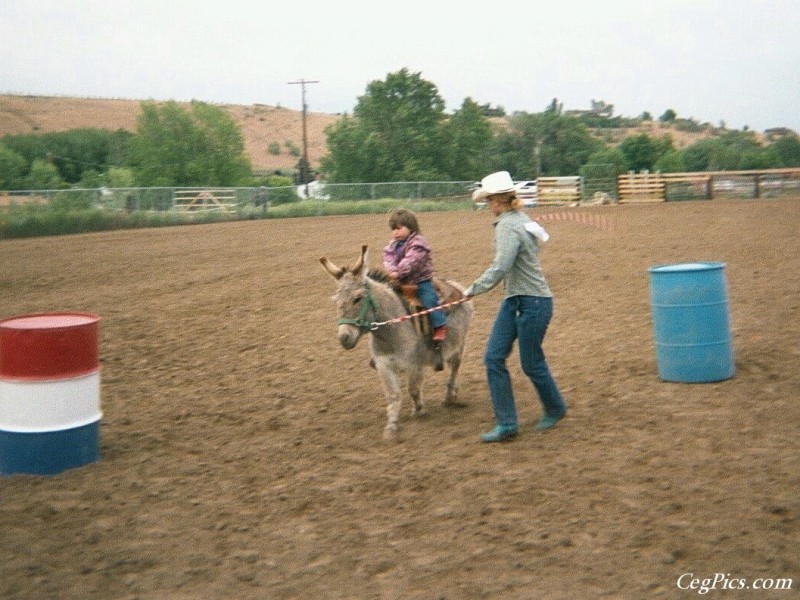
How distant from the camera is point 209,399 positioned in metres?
9.62

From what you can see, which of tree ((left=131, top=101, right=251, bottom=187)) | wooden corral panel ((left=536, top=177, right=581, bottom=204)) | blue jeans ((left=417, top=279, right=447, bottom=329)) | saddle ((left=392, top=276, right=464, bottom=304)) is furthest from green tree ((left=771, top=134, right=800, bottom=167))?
blue jeans ((left=417, top=279, right=447, bottom=329))

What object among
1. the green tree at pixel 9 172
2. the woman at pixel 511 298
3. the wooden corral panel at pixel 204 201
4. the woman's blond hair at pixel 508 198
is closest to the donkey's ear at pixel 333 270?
the woman at pixel 511 298

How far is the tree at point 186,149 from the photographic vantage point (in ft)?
253

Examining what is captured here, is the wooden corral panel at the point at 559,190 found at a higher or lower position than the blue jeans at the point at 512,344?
higher

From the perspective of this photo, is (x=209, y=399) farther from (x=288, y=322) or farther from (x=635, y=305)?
(x=635, y=305)

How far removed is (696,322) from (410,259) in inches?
103

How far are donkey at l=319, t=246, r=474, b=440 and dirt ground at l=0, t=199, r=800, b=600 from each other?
338mm

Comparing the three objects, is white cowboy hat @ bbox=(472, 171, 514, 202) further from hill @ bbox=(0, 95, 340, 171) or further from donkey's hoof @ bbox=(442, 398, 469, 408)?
hill @ bbox=(0, 95, 340, 171)

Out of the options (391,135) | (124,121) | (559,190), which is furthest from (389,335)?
(124,121)

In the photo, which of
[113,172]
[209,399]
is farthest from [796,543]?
[113,172]

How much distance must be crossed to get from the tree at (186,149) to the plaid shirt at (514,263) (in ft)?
235

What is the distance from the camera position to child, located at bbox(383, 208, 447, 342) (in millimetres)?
8242

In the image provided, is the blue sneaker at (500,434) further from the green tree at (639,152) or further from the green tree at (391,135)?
the green tree at (639,152)

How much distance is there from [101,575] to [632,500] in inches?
120
